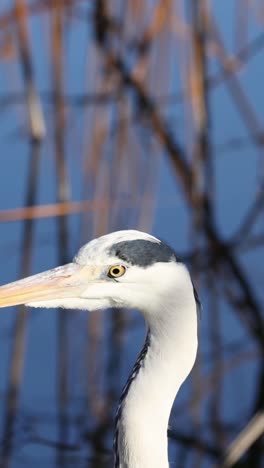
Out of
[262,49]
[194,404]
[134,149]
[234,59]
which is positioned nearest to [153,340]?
[194,404]

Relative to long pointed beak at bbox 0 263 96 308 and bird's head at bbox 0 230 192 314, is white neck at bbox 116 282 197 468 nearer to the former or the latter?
bird's head at bbox 0 230 192 314

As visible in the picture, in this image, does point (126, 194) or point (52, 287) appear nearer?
point (52, 287)

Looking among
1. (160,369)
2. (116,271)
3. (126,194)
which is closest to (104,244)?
(116,271)

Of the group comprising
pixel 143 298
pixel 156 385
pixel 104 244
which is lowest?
pixel 156 385

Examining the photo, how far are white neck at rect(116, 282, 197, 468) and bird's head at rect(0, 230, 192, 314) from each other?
0.03 m

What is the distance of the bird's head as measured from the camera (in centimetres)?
206

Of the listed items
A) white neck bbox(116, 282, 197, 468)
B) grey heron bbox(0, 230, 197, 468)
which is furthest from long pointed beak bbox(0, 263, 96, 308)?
white neck bbox(116, 282, 197, 468)

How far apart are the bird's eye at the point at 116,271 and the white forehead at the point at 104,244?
2cm

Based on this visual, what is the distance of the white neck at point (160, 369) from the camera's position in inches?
81.8

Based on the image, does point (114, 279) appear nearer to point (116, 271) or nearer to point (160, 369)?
point (116, 271)

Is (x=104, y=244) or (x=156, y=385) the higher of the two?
(x=104, y=244)

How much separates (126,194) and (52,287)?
3.06 metres

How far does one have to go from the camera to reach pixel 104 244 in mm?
2053

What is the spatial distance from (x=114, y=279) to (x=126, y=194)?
10.1 feet
